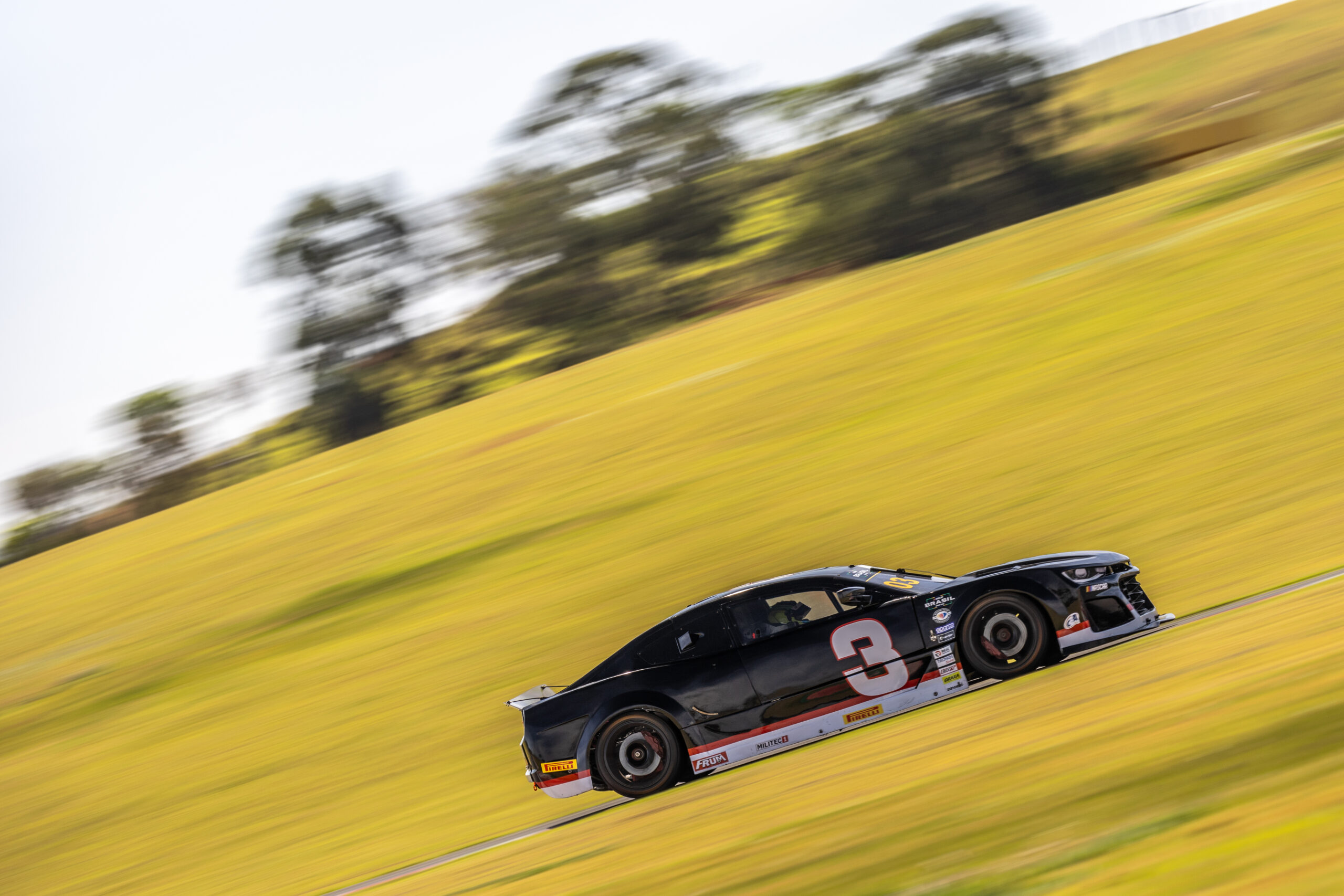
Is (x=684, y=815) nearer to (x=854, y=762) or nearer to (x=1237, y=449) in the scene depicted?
(x=854, y=762)

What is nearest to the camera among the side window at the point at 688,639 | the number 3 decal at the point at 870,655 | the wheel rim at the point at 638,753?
the number 3 decal at the point at 870,655

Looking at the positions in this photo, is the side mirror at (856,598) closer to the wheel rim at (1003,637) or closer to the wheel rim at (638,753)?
the wheel rim at (1003,637)

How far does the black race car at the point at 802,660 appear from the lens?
6738 mm

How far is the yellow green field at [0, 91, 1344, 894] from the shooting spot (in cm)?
495

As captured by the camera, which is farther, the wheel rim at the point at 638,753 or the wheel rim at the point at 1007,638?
the wheel rim at the point at 638,753

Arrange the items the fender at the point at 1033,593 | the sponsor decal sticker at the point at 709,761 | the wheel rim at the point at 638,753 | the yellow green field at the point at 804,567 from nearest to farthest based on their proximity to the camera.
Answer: the yellow green field at the point at 804,567 < the fender at the point at 1033,593 < the sponsor decal sticker at the point at 709,761 < the wheel rim at the point at 638,753

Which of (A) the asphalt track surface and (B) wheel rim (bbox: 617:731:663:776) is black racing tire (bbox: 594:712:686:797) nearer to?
(B) wheel rim (bbox: 617:731:663:776)

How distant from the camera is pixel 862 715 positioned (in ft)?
22.3

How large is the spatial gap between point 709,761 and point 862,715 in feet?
3.23

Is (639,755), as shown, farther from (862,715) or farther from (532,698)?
(862,715)

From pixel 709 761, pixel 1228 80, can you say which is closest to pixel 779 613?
pixel 709 761

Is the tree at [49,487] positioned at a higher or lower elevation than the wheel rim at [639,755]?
higher

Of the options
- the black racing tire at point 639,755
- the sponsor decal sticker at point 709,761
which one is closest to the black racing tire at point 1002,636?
the sponsor decal sticker at point 709,761

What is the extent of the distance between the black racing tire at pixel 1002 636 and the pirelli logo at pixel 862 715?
0.62 meters
